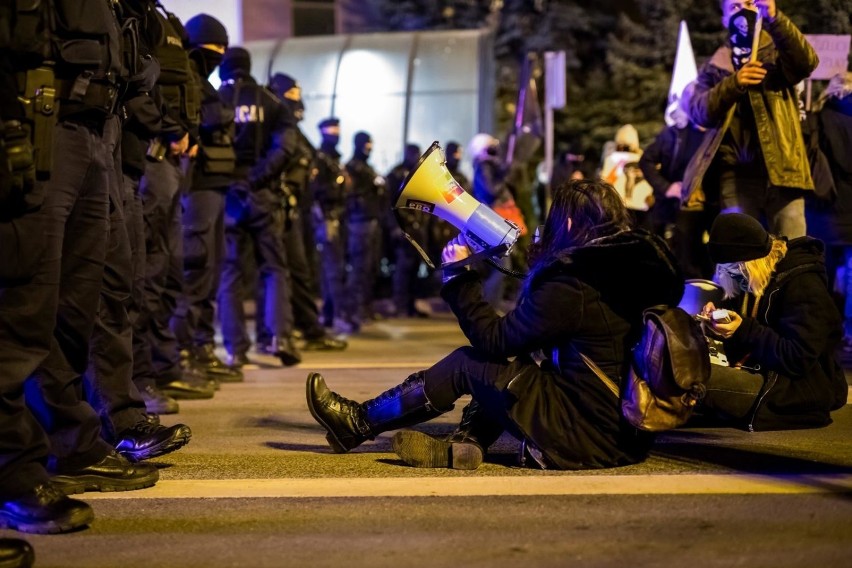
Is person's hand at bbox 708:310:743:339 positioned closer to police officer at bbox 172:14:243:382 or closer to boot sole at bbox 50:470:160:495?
boot sole at bbox 50:470:160:495

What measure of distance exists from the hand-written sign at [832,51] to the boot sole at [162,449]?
7.00 metres

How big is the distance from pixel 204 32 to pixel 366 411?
3.54 m

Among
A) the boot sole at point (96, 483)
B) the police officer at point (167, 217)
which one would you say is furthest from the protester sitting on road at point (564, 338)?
the police officer at point (167, 217)

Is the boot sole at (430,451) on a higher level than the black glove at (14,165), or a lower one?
lower

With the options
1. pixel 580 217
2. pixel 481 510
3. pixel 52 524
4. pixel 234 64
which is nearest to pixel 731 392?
pixel 580 217

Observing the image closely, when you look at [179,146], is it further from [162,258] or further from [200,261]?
[200,261]

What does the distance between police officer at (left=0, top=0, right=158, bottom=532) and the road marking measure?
0.28 metres

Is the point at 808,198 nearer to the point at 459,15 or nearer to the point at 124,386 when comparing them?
the point at 124,386

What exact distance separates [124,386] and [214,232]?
3.17 metres

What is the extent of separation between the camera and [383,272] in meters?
18.7

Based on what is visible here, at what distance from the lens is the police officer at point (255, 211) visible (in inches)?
380

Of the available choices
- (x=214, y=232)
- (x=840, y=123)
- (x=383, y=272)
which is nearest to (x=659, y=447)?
(x=214, y=232)

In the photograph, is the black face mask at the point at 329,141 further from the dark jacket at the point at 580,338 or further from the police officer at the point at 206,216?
the dark jacket at the point at 580,338

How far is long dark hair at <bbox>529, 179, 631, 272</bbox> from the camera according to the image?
203 inches
